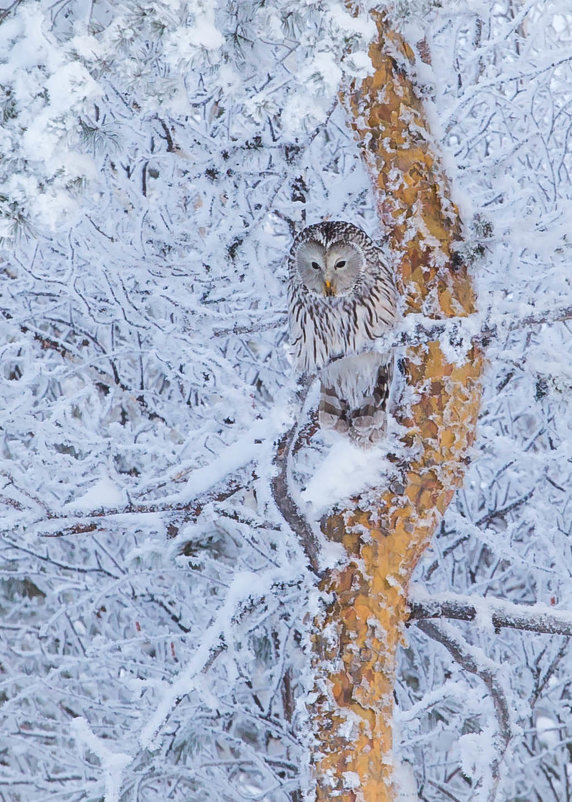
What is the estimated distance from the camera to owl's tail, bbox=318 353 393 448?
3648 mm

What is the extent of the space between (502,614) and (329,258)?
5.36ft

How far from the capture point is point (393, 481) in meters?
3.21

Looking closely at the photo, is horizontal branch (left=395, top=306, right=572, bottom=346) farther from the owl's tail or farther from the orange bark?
the owl's tail

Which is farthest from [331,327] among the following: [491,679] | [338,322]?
[491,679]

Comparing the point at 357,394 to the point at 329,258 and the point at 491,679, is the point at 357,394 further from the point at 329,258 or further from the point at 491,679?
the point at 491,679

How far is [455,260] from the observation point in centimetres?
331

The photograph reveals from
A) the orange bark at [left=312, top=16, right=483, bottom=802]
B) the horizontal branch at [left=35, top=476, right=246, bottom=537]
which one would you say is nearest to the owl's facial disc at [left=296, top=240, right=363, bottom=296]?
the orange bark at [left=312, top=16, right=483, bottom=802]

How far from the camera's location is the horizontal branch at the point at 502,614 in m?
3.06

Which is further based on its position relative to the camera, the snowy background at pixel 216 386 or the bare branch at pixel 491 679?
the bare branch at pixel 491 679

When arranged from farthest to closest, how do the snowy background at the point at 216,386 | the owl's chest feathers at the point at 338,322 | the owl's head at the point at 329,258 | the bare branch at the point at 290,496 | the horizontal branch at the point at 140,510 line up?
the owl's chest feathers at the point at 338,322
the owl's head at the point at 329,258
the horizontal branch at the point at 140,510
the snowy background at the point at 216,386
the bare branch at the point at 290,496

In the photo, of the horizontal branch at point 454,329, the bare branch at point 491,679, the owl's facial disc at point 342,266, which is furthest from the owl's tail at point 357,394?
the horizontal branch at point 454,329

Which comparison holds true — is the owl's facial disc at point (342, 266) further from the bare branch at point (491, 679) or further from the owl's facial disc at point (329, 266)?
the bare branch at point (491, 679)

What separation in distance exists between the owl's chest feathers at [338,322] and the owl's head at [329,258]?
0.09 metres

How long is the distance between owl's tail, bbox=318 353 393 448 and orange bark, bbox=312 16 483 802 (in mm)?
407
